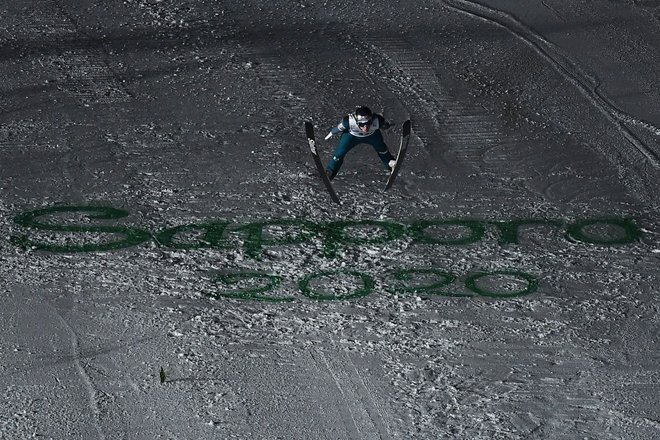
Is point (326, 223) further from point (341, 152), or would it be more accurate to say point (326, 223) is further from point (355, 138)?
point (355, 138)

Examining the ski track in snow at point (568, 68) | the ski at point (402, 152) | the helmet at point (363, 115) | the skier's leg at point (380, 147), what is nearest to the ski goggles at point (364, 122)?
the helmet at point (363, 115)

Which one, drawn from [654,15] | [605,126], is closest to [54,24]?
[605,126]

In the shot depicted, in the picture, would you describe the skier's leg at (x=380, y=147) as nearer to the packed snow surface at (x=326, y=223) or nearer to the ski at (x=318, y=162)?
the packed snow surface at (x=326, y=223)

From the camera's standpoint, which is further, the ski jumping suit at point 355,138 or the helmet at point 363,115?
the ski jumping suit at point 355,138

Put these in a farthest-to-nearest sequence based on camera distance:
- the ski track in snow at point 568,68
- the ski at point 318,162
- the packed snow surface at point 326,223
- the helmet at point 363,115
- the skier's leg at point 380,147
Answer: the ski track in snow at point 568,68, the ski at point 318,162, the skier's leg at point 380,147, the helmet at point 363,115, the packed snow surface at point 326,223

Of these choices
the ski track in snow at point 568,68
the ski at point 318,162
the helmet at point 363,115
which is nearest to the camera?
the helmet at point 363,115

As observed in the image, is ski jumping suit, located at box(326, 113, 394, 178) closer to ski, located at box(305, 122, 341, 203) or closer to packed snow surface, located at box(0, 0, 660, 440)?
ski, located at box(305, 122, 341, 203)

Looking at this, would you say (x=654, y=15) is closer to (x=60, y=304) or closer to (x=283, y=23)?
(x=283, y=23)
